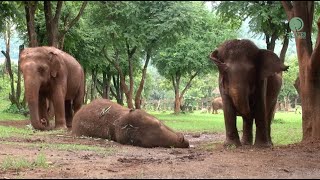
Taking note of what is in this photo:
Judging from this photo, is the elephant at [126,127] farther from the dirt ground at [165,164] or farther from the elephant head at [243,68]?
the elephant head at [243,68]

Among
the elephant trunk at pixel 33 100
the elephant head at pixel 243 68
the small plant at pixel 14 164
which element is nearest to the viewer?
the small plant at pixel 14 164

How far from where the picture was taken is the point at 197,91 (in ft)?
309

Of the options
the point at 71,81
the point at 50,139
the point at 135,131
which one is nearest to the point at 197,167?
the point at 135,131

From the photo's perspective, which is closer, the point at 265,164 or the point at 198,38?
the point at 265,164

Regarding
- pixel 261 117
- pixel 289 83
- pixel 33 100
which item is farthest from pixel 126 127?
pixel 289 83

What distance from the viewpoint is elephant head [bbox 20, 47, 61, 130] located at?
16.3 m

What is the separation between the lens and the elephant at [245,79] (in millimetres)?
11750

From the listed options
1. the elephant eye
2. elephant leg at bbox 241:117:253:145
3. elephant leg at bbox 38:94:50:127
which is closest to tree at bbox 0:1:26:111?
the elephant eye

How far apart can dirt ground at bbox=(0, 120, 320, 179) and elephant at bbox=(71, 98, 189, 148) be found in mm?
573

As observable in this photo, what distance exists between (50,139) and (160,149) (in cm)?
321

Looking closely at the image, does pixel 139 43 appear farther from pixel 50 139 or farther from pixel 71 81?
pixel 50 139

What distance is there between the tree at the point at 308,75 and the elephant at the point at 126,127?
3139mm

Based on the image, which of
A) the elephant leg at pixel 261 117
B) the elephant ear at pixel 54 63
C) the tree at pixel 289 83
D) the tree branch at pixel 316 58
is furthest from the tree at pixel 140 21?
the tree at pixel 289 83

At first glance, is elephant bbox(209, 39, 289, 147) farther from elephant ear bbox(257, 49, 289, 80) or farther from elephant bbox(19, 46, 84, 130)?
elephant bbox(19, 46, 84, 130)
